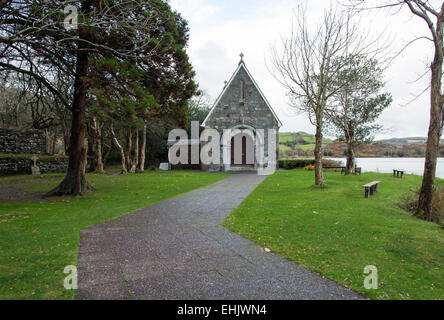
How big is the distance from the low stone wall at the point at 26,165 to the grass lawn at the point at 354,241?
1777 cm

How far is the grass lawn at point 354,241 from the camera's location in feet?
10.4

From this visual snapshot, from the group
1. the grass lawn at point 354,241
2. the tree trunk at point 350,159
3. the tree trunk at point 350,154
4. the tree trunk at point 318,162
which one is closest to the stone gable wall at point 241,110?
the tree trunk at point 350,154

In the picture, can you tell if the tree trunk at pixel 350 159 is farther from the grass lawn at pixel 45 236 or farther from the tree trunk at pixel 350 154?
the grass lawn at pixel 45 236

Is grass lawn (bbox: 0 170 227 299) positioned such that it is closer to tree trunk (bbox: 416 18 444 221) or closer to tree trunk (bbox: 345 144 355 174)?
tree trunk (bbox: 416 18 444 221)

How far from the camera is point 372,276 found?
319cm

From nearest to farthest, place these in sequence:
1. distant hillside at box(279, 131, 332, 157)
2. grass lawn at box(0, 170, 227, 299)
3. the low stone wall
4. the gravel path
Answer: the gravel path < grass lawn at box(0, 170, 227, 299) < the low stone wall < distant hillside at box(279, 131, 332, 157)

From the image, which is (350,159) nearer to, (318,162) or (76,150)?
(318,162)

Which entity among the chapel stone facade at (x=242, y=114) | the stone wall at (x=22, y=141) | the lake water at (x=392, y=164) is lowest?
the lake water at (x=392, y=164)

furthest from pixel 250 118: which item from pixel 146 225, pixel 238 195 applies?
pixel 146 225

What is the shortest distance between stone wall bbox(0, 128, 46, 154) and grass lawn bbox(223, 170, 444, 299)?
20.6 m

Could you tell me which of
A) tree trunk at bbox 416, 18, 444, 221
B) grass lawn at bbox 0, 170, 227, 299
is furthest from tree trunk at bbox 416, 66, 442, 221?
grass lawn at bbox 0, 170, 227, 299

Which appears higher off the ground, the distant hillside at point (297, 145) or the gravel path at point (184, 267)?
the distant hillside at point (297, 145)

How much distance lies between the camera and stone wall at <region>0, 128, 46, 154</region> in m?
19.8

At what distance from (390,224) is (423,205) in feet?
7.84
